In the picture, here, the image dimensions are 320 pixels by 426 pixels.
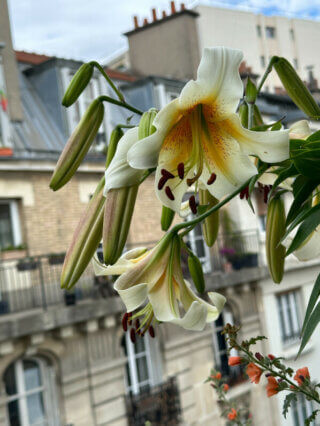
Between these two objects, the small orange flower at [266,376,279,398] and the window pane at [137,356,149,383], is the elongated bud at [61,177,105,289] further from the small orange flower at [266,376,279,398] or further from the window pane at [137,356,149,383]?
the window pane at [137,356,149,383]

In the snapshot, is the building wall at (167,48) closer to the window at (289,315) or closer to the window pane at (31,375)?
the window at (289,315)

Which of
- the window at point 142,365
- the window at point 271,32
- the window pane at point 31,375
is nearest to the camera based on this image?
the window pane at point 31,375

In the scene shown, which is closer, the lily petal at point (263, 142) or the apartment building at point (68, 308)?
the lily petal at point (263, 142)

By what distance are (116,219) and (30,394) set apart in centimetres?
680

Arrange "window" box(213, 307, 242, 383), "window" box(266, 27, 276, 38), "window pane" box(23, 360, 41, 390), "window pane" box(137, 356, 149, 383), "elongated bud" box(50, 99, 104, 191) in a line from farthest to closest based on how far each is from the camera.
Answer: "window" box(266, 27, 276, 38) < "window" box(213, 307, 242, 383) < "window pane" box(137, 356, 149, 383) < "window pane" box(23, 360, 41, 390) < "elongated bud" box(50, 99, 104, 191)

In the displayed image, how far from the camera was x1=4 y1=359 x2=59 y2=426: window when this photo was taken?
6777 mm

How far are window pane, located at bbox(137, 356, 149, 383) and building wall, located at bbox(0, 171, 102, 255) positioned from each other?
1.77 m

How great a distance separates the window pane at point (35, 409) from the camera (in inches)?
271

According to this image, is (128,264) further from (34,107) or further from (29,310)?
(34,107)

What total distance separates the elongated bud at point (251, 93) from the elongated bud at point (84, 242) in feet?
0.50

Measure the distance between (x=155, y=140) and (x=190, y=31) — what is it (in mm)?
10205

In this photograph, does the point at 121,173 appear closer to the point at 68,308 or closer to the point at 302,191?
the point at 302,191

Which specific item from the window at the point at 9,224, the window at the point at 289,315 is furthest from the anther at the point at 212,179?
the window at the point at 289,315

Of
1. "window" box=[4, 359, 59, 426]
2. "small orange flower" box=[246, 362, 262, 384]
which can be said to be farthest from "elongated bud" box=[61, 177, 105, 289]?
"window" box=[4, 359, 59, 426]
